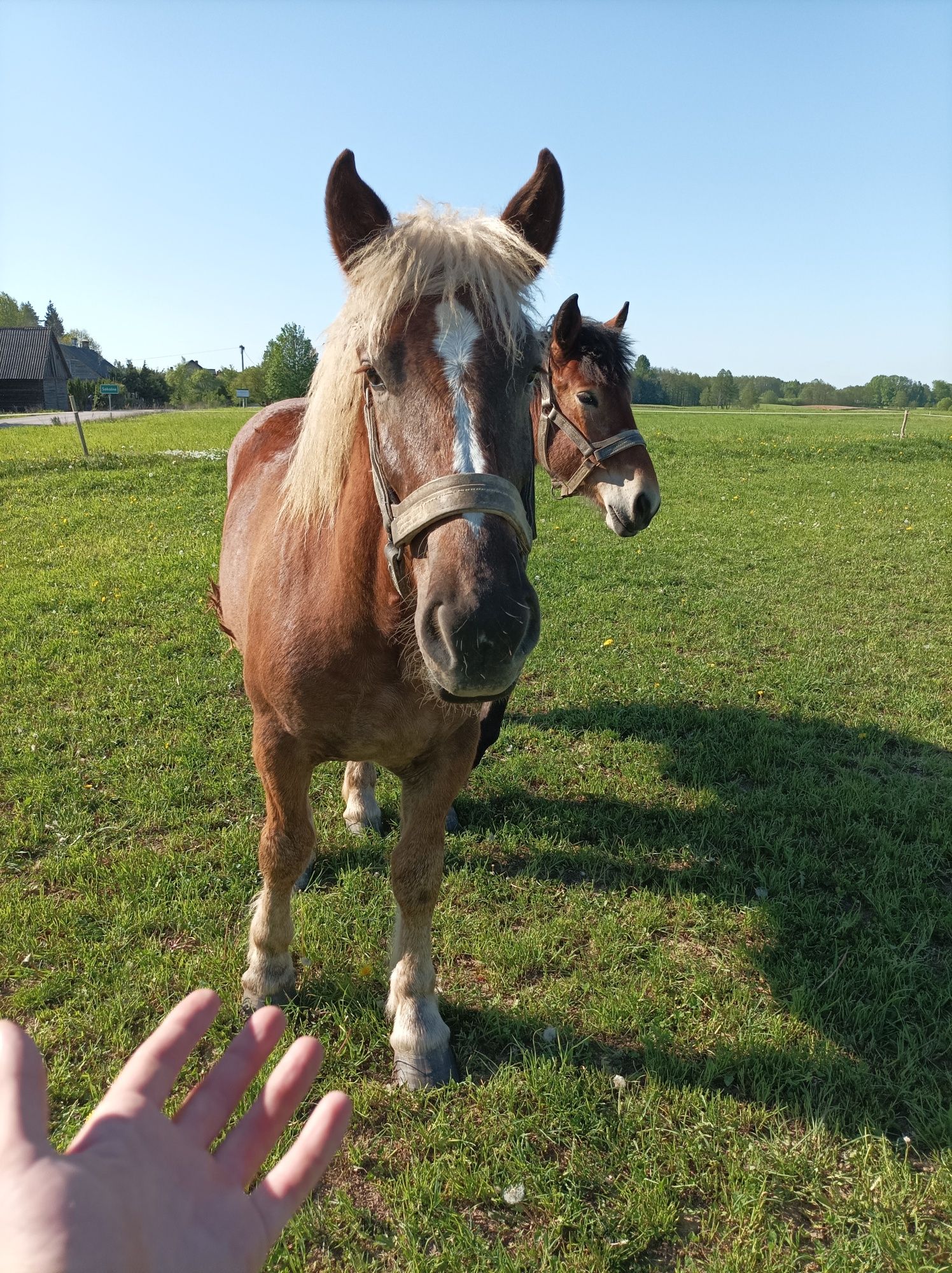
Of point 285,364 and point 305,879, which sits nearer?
point 305,879

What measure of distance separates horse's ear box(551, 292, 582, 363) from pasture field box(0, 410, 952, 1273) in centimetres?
256

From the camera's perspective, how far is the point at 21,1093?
89 centimetres

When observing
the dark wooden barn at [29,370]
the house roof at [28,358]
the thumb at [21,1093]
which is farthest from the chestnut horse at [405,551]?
the house roof at [28,358]

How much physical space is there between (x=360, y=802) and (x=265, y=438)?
2144mm

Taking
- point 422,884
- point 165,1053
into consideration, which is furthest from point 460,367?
point 422,884

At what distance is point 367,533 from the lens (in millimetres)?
2250

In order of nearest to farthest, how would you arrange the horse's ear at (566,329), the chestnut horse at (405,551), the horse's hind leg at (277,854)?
the chestnut horse at (405,551) → the horse's hind leg at (277,854) → the horse's ear at (566,329)

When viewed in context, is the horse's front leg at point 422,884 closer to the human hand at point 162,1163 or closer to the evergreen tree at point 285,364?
the human hand at point 162,1163

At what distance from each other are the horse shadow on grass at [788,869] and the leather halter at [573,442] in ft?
5.71

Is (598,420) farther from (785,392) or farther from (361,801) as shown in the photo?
(785,392)

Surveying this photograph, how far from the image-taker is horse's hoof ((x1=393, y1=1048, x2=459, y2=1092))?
2.54 metres

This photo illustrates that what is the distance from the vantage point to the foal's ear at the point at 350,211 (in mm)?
2125

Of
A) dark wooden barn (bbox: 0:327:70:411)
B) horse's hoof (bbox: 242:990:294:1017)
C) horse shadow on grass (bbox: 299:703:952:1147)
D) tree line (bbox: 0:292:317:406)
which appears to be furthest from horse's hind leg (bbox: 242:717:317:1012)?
dark wooden barn (bbox: 0:327:70:411)

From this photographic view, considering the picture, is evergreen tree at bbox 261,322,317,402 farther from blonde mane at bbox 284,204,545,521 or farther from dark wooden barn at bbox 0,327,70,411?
blonde mane at bbox 284,204,545,521
